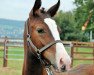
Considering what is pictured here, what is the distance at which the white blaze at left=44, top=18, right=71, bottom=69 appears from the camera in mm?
3945

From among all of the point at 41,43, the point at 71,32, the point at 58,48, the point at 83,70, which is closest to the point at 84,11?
the point at 71,32

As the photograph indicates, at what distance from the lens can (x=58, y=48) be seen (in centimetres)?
410

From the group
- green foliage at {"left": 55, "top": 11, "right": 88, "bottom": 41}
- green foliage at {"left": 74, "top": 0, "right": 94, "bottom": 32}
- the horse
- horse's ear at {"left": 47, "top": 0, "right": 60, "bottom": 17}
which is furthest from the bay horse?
green foliage at {"left": 74, "top": 0, "right": 94, "bottom": 32}

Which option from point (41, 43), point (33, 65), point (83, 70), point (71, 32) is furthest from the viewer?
point (71, 32)

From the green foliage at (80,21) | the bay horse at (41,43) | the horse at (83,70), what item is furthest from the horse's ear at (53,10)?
the green foliage at (80,21)

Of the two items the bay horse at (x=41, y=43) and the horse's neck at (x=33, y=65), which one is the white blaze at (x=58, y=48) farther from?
the horse's neck at (x=33, y=65)

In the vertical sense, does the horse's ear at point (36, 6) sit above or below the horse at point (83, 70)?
above

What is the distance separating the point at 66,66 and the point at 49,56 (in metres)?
0.33

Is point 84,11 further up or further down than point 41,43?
further up

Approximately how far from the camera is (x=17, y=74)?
44.7 feet

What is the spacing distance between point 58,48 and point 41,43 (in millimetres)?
313

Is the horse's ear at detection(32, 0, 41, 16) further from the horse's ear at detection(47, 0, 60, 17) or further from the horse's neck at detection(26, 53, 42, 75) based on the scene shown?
the horse's neck at detection(26, 53, 42, 75)

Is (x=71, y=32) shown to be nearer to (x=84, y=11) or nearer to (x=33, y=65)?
(x=84, y=11)

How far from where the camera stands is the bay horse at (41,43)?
4176 millimetres
